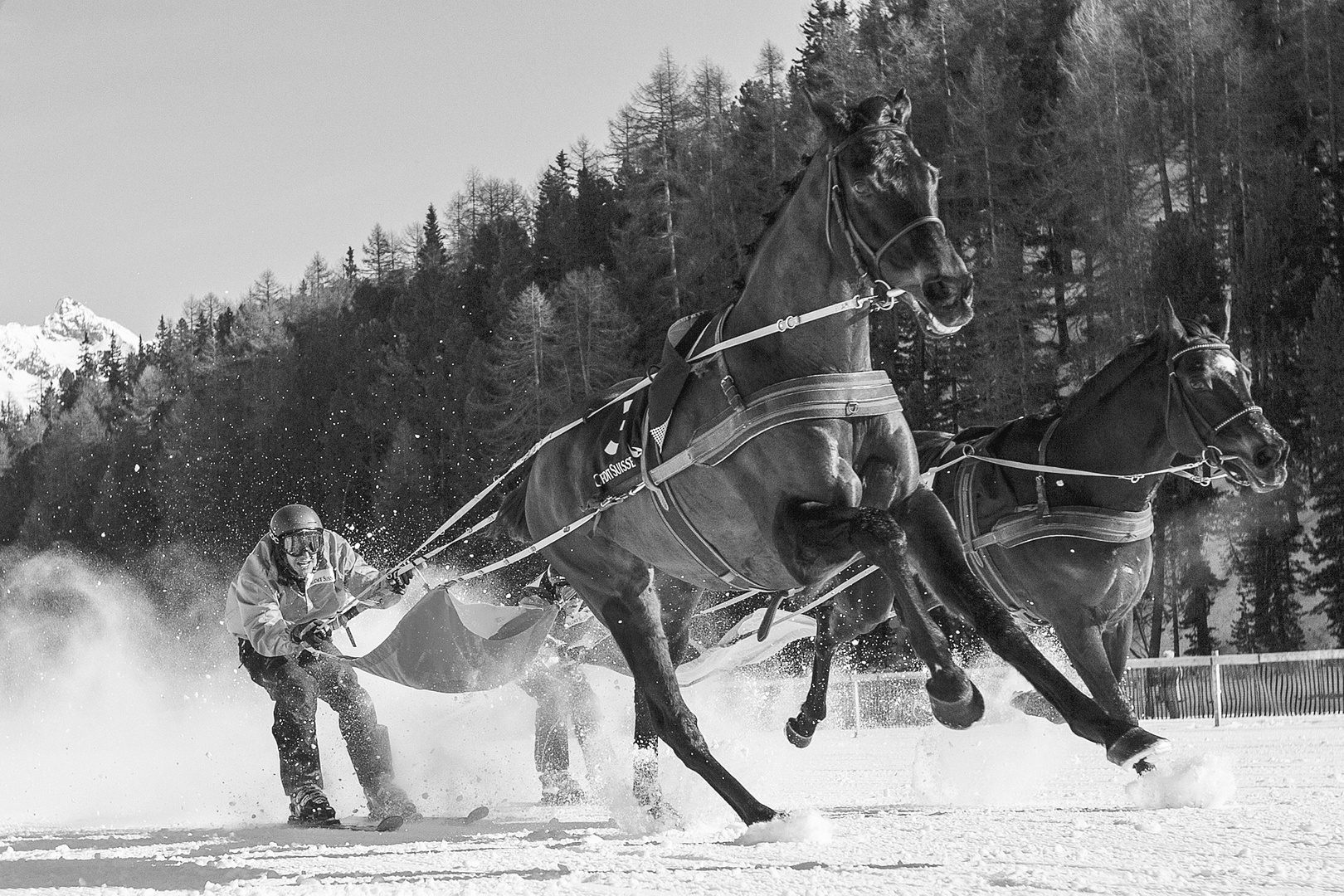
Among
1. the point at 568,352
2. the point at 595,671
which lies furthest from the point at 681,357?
the point at 568,352

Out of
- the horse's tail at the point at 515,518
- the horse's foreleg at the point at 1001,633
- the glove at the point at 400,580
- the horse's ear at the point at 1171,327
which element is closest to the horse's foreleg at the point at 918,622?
the horse's foreleg at the point at 1001,633

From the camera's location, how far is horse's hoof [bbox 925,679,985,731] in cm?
494

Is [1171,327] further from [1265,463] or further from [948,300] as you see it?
[948,300]

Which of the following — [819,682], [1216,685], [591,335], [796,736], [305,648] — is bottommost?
[1216,685]

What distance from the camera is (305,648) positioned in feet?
26.9

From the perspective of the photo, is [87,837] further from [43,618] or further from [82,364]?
[82,364]

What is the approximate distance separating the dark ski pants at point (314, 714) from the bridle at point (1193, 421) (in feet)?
16.4

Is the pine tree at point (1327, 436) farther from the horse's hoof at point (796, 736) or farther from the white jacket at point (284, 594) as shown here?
the white jacket at point (284, 594)

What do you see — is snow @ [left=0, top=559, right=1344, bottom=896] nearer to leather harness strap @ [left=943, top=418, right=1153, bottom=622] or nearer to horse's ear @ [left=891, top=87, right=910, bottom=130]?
leather harness strap @ [left=943, top=418, right=1153, bottom=622]

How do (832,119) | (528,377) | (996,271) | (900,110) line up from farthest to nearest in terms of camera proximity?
(528,377), (996,271), (900,110), (832,119)

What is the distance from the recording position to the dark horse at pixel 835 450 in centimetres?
489

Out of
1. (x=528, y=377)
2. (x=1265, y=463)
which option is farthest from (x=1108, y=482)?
(x=528, y=377)

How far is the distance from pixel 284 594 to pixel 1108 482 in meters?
4.98

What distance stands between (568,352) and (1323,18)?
19448 mm
